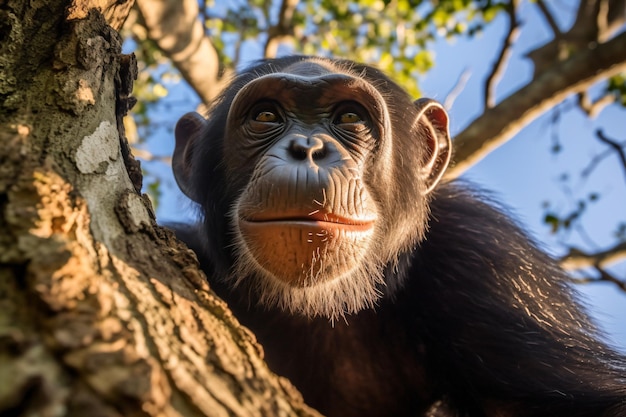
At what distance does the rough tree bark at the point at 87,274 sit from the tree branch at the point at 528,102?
3873mm

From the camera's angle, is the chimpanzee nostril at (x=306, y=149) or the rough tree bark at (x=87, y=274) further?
the chimpanzee nostril at (x=306, y=149)

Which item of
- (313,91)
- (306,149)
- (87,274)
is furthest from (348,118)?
(87,274)

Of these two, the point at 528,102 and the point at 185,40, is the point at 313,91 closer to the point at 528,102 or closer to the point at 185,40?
the point at 185,40

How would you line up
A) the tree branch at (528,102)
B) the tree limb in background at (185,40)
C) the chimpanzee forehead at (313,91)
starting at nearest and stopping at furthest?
the chimpanzee forehead at (313,91)
the tree limb in background at (185,40)
the tree branch at (528,102)

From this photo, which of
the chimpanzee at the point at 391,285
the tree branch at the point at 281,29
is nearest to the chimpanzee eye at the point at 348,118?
the chimpanzee at the point at 391,285

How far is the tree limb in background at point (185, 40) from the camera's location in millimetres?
4973

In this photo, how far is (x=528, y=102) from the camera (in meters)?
5.49

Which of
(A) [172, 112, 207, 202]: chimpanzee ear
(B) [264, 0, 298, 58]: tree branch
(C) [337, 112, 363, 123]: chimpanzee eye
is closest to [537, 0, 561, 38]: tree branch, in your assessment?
(B) [264, 0, 298, 58]: tree branch

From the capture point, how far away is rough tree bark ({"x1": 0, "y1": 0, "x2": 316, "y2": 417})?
45.2 inches

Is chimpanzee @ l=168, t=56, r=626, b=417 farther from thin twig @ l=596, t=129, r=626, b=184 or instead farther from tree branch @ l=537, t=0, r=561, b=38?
tree branch @ l=537, t=0, r=561, b=38

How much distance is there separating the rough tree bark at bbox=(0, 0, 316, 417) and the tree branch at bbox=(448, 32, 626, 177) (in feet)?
12.7

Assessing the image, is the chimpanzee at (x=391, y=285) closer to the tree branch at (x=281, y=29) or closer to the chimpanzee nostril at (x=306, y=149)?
the chimpanzee nostril at (x=306, y=149)

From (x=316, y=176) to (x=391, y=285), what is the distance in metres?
1.24

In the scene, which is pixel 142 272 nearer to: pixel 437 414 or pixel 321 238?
pixel 321 238
